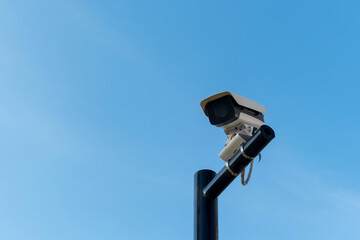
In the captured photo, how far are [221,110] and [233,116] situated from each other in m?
0.18


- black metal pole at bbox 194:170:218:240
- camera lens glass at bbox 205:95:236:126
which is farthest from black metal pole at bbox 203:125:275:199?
camera lens glass at bbox 205:95:236:126

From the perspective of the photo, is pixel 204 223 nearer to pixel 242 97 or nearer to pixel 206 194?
pixel 206 194

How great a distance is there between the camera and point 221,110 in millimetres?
4438

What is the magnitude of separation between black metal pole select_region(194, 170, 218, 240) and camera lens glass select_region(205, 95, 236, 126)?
698 millimetres

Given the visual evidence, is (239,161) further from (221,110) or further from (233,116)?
(221,110)

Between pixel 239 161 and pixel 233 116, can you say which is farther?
pixel 233 116

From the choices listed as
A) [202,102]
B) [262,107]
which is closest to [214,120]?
[202,102]

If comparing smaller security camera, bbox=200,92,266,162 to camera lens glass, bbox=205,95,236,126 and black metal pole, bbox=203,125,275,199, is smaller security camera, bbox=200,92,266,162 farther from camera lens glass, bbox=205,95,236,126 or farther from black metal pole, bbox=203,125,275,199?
black metal pole, bbox=203,125,275,199

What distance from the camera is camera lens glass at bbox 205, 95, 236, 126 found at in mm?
4344

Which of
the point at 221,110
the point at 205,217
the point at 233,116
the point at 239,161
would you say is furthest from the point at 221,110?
the point at 205,217

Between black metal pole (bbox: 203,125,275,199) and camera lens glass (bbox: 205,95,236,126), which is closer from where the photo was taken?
black metal pole (bbox: 203,125,275,199)

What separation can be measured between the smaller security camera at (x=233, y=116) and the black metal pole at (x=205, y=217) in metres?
0.52

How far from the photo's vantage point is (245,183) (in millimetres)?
4230

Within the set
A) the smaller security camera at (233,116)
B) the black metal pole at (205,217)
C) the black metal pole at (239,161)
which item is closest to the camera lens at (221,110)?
the smaller security camera at (233,116)
